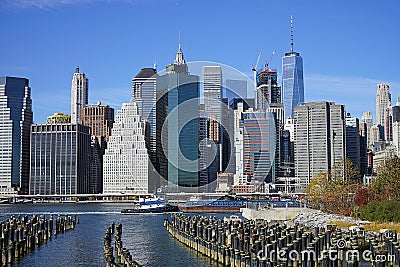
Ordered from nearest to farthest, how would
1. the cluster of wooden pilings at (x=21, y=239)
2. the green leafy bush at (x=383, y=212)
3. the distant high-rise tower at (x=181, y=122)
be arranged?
the cluster of wooden pilings at (x=21, y=239) < the green leafy bush at (x=383, y=212) < the distant high-rise tower at (x=181, y=122)

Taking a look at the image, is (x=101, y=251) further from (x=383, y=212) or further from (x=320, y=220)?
(x=383, y=212)

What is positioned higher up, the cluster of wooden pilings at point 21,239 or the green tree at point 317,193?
the green tree at point 317,193

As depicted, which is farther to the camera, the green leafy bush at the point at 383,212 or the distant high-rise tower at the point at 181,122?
the distant high-rise tower at the point at 181,122

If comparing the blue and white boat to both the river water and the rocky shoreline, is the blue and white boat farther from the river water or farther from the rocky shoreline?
the rocky shoreline

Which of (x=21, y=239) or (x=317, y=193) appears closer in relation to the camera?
(x=21, y=239)

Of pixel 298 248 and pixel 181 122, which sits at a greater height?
pixel 181 122

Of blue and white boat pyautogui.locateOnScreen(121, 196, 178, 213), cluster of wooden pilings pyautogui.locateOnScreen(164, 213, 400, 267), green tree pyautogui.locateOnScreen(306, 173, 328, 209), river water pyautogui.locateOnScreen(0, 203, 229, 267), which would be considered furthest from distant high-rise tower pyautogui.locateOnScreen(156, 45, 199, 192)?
cluster of wooden pilings pyautogui.locateOnScreen(164, 213, 400, 267)

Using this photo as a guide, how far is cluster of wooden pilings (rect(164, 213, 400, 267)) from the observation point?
124 feet

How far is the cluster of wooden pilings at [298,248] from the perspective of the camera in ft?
124

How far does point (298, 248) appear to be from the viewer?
43938 millimetres

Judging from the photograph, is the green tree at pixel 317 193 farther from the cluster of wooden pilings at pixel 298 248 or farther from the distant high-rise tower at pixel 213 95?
the cluster of wooden pilings at pixel 298 248

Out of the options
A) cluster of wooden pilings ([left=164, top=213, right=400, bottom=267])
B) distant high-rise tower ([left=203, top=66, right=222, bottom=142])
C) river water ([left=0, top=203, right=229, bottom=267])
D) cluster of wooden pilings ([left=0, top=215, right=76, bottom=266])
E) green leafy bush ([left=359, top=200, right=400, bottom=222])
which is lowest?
river water ([left=0, top=203, right=229, bottom=267])

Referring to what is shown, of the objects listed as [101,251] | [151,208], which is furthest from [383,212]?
[151,208]

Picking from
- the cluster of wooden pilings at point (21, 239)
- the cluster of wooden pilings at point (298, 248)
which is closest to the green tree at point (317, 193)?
the cluster of wooden pilings at point (21, 239)
